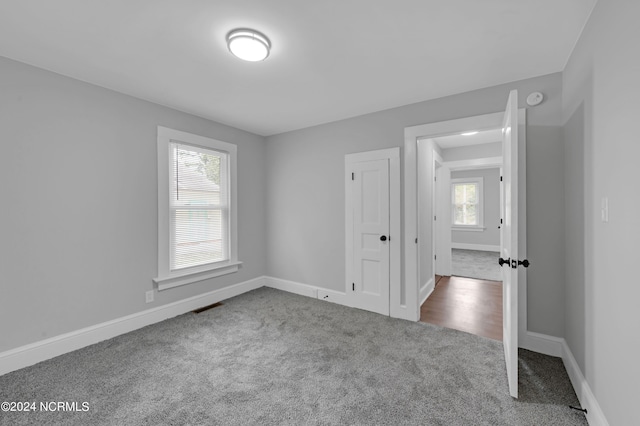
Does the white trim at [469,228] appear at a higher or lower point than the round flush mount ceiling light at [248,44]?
lower

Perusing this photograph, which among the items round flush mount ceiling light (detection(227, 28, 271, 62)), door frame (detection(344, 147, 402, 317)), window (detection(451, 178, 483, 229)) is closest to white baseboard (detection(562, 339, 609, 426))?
door frame (detection(344, 147, 402, 317))

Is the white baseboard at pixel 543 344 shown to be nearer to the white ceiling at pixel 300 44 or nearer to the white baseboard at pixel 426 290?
the white baseboard at pixel 426 290

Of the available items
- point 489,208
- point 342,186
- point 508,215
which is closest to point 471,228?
point 489,208

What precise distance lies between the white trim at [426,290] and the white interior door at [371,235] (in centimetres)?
78

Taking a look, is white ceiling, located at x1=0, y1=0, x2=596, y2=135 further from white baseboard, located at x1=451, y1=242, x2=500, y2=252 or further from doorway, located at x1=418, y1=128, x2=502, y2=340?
white baseboard, located at x1=451, y1=242, x2=500, y2=252

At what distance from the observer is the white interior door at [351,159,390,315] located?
3330 millimetres

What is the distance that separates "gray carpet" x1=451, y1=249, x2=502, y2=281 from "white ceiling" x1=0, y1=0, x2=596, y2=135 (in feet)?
12.9

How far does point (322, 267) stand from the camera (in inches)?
154

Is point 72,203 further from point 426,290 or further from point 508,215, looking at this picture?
point 426,290

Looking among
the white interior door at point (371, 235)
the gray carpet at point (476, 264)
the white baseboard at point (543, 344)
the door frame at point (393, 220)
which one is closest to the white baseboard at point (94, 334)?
the white interior door at point (371, 235)

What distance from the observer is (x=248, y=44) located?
1906 millimetres

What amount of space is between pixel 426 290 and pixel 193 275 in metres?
3.27

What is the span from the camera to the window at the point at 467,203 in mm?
8320

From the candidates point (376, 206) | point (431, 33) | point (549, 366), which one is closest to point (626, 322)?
point (549, 366)
